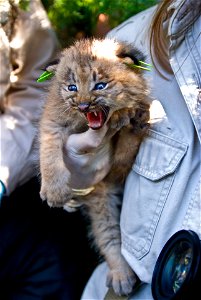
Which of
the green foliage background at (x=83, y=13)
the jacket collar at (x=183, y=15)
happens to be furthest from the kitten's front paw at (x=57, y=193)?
the green foliage background at (x=83, y=13)

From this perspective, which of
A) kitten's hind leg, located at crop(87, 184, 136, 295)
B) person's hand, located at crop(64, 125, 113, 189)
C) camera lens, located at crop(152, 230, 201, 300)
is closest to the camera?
camera lens, located at crop(152, 230, 201, 300)

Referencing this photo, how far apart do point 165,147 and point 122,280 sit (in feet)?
1.85

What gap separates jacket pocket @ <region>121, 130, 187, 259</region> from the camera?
2.12 meters

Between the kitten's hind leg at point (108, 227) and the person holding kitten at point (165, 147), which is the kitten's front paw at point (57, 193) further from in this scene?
the kitten's hind leg at point (108, 227)

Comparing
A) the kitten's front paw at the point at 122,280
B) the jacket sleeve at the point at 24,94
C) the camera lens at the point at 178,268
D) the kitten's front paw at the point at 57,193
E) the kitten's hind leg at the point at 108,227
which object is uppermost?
the jacket sleeve at the point at 24,94

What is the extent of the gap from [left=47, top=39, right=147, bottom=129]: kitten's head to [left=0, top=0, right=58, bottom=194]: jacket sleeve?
0.45 meters

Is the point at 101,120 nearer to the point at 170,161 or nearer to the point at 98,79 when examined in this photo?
the point at 98,79

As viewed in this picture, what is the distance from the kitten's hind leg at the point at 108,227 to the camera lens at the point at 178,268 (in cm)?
45

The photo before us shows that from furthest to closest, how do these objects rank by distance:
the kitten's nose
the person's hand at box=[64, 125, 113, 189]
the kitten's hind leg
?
the kitten's hind leg < the person's hand at box=[64, 125, 113, 189] < the kitten's nose

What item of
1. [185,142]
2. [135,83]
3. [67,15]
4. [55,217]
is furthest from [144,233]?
[67,15]

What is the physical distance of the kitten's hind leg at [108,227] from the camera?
244 centimetres

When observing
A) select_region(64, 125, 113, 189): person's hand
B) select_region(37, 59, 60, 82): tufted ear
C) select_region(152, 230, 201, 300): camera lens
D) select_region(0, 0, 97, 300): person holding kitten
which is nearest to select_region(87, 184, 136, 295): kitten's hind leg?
select_region(64, 125, 113, 189): person's hand

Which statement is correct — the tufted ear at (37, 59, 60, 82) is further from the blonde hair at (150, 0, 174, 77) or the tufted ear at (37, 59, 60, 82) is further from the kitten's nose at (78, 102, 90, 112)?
the blonde hair at (150, 0, 174, 77)

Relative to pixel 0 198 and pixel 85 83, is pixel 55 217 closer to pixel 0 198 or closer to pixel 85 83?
pixel 0 198
